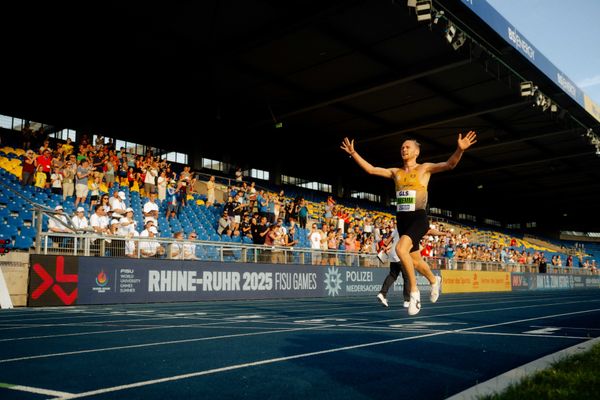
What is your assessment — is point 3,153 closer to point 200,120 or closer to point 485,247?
point 200,120

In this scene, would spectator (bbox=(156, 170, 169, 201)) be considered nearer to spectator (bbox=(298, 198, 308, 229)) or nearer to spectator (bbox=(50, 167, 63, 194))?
spectator (bbox=(50, 167, 63, 194))

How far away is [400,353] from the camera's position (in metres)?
4.80

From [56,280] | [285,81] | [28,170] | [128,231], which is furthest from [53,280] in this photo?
[285,81]

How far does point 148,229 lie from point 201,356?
35.5ft

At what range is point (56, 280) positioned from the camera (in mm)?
12086

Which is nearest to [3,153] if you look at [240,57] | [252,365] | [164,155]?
[240,57]

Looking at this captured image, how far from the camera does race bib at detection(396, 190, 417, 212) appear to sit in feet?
24.2

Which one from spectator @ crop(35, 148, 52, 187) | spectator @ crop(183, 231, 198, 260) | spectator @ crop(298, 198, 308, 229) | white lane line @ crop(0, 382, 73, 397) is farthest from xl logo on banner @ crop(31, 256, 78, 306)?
spectator @ crop(298, 198, 308, 229)

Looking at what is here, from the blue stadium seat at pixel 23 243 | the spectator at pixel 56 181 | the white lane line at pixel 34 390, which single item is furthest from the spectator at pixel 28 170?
the white lane line at pixel 34 390

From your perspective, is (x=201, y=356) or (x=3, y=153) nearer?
(x=201, y=356)

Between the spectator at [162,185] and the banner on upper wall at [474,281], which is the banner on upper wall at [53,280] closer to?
the spectator at [162,185]

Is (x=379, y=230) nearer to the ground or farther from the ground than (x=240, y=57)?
nearer to the ground

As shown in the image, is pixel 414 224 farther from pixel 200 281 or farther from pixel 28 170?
pixel 28 170

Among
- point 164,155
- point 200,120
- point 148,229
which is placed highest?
point 200,120
